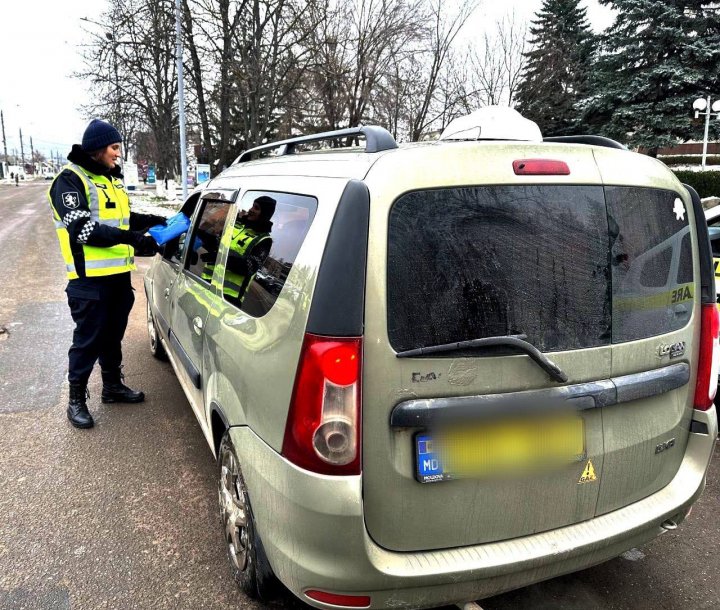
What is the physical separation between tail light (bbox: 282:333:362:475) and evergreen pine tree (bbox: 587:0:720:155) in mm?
28957

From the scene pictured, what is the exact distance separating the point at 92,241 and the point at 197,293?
109cm

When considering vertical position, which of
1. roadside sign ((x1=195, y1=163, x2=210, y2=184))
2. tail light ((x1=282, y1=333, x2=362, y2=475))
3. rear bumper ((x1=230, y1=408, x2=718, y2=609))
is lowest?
rear bumper ((x1=230, y1=408, x2=718, y2=609))

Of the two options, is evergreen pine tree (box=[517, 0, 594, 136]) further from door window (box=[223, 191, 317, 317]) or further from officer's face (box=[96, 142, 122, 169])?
door window (box=[223, 191, 317, 317])

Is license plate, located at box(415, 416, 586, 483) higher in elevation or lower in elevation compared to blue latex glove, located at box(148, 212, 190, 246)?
lower

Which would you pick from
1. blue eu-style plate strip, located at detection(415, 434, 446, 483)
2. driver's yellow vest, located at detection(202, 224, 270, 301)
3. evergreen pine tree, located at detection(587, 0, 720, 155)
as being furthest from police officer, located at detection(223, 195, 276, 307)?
evergreen pine tree, located at detection(587, 0, 720, 155)

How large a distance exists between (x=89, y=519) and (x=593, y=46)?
109ft

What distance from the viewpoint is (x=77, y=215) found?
3639 millimetres

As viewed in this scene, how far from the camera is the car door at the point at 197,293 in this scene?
2.90m

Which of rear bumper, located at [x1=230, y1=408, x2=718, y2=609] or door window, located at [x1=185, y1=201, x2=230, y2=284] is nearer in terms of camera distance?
rear bumper, located at [x1=230, y1=408, x2=718, y2=609]

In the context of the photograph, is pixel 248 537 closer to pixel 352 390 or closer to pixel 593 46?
pixel 352 390

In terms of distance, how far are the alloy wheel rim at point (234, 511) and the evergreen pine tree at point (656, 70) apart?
2875 cm

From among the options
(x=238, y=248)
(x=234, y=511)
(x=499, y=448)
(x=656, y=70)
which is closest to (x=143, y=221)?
(x=238, y=248)

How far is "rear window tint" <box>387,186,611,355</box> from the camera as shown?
173 cm

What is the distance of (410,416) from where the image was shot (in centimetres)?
170
